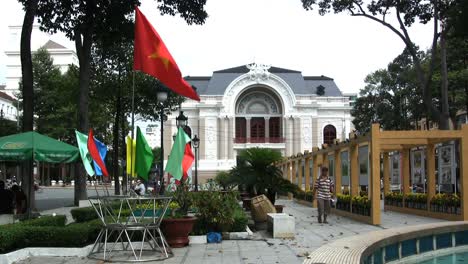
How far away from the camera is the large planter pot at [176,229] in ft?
37.8

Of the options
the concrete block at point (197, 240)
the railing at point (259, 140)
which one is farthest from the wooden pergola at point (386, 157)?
the railing at point (259, 140)

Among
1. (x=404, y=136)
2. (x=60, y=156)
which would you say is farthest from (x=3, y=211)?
(x=404, y=136)

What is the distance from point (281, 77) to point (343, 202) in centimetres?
5720

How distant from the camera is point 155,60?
31.7 feet

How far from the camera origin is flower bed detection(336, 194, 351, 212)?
2054cm

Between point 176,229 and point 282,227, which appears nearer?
point 176,229

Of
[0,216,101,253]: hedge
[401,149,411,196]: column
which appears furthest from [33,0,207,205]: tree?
[0,216,101,253]: hedge

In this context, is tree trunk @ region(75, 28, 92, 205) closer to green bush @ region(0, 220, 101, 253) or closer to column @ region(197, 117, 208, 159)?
green bush @ region(0, 220, 101, 253)

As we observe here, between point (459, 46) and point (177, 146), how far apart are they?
2754 cm

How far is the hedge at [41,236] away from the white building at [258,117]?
61.3 metres

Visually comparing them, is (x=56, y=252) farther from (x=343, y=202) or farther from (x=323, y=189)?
(x=343, y=202)

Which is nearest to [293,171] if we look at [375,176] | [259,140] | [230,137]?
[375,176]

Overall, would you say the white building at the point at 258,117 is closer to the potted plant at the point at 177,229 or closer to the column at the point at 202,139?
the column at the point at 202,139

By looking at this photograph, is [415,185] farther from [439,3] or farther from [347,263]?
[347,263]
